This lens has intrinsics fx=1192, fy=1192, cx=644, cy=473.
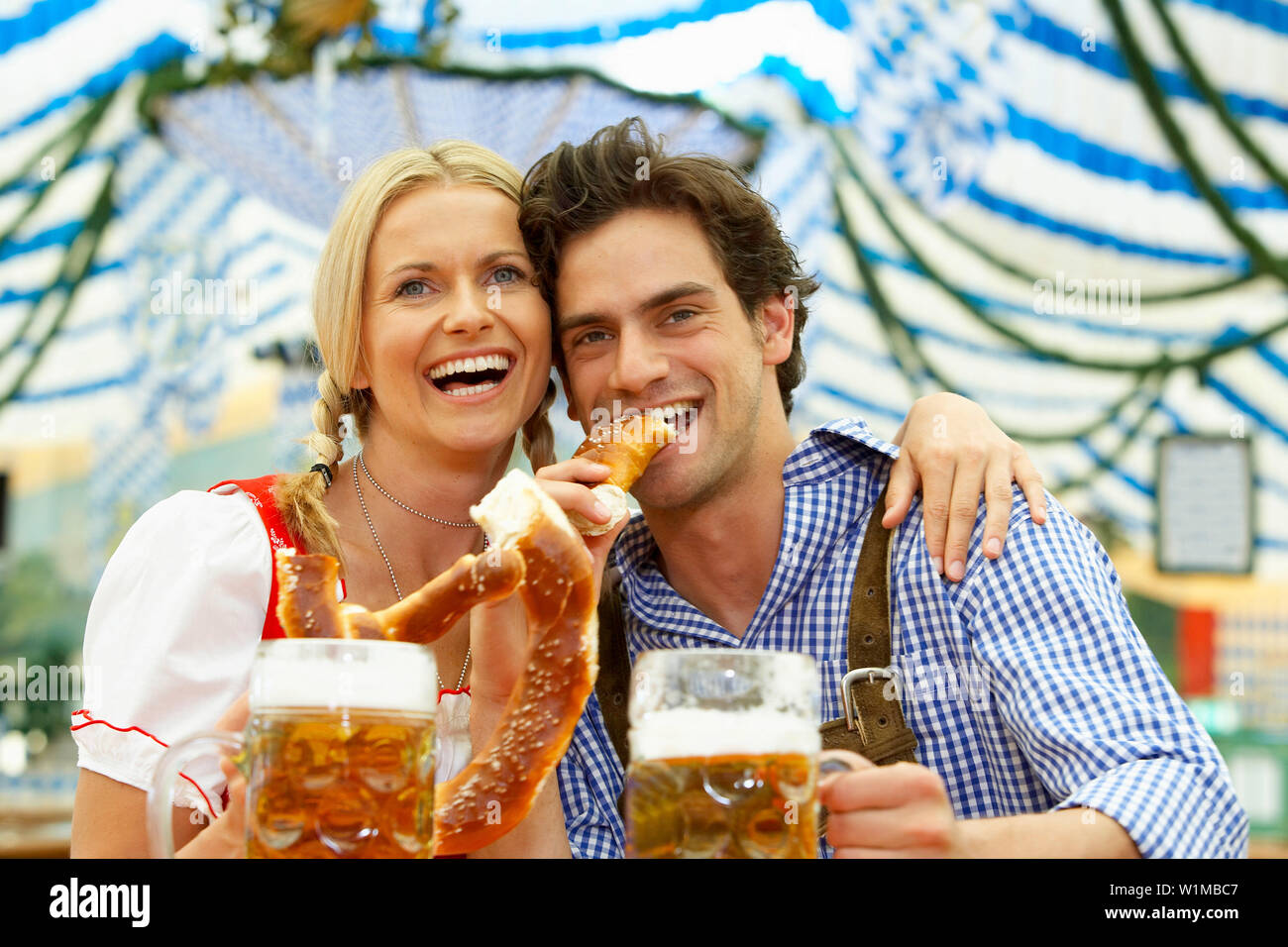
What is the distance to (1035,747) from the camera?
1428 millimetres

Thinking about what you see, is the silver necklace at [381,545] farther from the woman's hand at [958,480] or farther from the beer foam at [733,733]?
the beer foam at [733,733]

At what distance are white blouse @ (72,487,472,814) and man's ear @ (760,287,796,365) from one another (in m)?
0.82

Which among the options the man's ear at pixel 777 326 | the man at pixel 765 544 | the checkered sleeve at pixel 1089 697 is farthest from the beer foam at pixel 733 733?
the man's ear at pixel 777 326

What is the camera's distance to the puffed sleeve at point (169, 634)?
1.48 meters

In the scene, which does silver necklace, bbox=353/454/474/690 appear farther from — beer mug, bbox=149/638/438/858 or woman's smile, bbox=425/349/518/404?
beer mug, bbox=149/638/438/858

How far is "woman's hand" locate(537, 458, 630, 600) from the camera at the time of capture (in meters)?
1.32

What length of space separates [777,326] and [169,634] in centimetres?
111

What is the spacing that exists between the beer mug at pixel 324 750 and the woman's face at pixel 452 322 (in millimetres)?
990

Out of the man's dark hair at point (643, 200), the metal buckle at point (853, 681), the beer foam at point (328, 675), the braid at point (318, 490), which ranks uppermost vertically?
the man's dark hair at point (643, 200)

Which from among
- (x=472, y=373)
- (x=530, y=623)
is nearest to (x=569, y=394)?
(x=472, y=373)

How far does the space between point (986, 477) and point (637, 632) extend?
58 centimetres

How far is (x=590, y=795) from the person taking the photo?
1.75 m

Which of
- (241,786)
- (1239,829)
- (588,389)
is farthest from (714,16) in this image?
(241,786)
